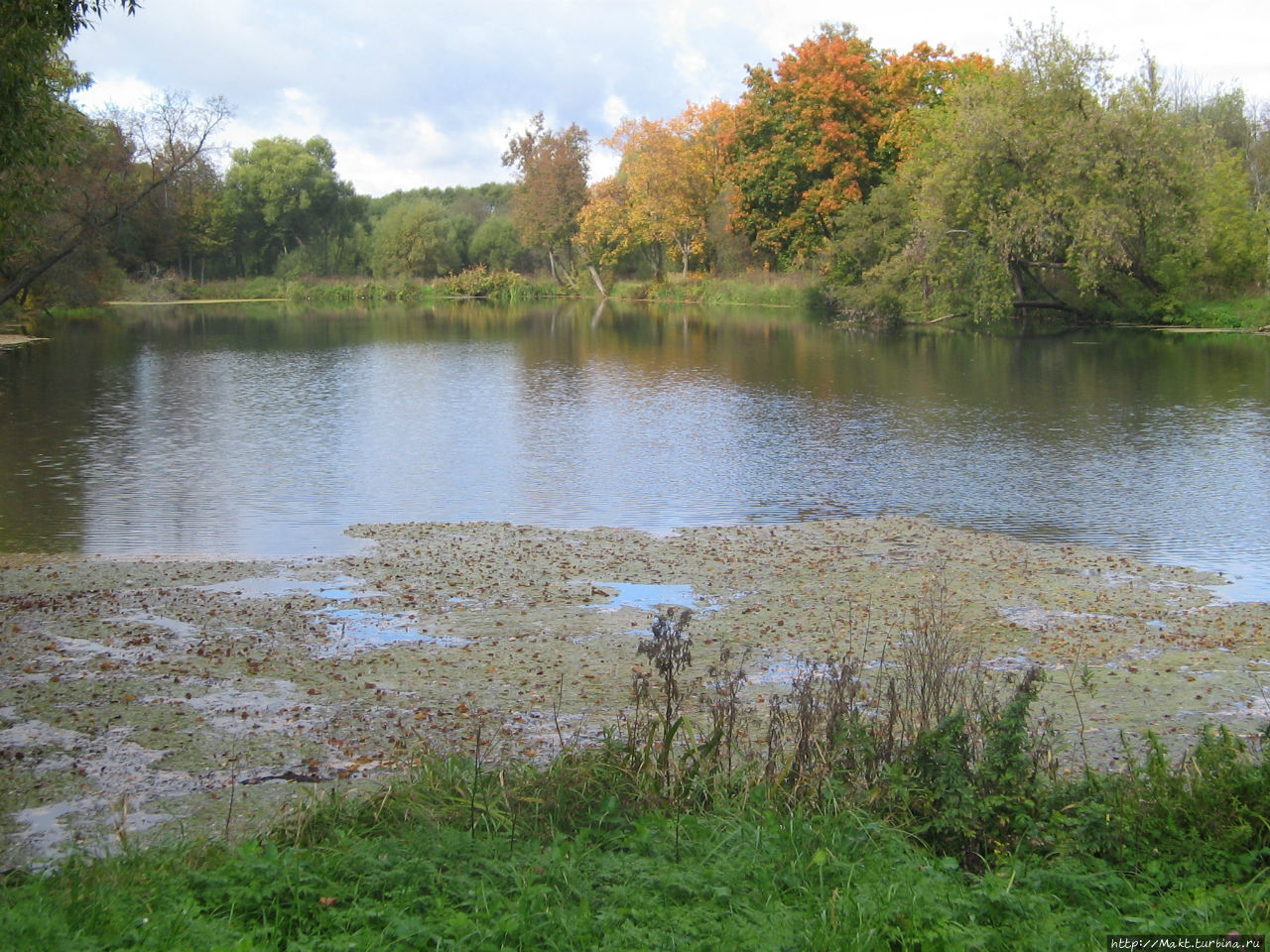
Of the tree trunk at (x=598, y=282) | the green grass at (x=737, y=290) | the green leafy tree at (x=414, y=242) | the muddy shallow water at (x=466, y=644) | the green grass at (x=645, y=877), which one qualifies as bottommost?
the muddy shallow water at (x=466, y=644)

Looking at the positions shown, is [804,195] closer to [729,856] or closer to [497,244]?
[497,244]

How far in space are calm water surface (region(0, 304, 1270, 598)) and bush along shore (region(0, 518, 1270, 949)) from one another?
11.4 feet

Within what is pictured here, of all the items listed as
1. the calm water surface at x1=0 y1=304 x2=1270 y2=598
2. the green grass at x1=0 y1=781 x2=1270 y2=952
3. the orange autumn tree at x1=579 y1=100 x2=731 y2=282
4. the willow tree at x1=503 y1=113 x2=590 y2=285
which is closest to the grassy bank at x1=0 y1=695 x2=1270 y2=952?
the green grass at x1=0 y1=781 x2=1270 y2=952

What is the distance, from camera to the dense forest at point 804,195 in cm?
3216

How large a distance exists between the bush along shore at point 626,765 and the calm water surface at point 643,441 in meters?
3.46

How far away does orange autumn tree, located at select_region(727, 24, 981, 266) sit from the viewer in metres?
55.7

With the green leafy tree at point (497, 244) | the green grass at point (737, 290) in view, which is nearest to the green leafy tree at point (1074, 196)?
the green grass at point (737, 290)

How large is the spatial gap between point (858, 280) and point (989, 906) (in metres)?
52.4

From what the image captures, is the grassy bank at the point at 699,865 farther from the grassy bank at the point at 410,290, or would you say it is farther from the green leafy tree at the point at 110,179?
the grassy bank at the point at 410,290

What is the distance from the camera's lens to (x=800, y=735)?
5.57 meters

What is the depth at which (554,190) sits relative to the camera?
3287 inches

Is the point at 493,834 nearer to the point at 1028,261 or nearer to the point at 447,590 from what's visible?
the point at 447,590

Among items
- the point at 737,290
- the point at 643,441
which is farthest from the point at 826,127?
the point at 643,441

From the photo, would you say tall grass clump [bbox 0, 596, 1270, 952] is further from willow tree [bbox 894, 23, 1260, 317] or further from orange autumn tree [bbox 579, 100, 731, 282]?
orange autumn tree [bbox 579, 100, 731, 282]
